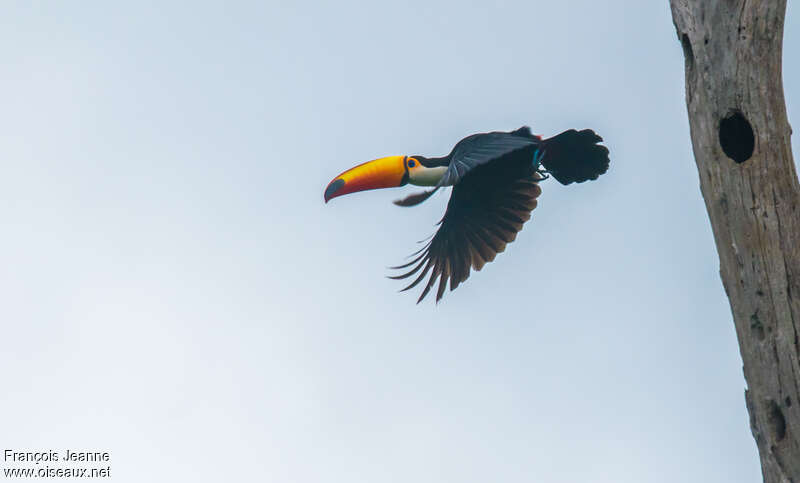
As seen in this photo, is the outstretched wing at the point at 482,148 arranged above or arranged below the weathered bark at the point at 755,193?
above

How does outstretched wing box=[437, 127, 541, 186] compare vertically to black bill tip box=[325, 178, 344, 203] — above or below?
below

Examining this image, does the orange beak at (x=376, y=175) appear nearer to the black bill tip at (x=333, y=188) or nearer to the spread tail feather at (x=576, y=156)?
the black bill tip at (x=333, y=188)

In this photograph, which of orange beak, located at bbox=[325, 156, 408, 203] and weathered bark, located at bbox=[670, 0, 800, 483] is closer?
weathered bark, located at bbox=[670, 0, 800, 483]

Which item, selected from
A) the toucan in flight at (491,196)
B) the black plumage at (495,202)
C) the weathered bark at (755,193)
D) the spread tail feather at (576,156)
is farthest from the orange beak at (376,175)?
the weathered bark at (755,193)

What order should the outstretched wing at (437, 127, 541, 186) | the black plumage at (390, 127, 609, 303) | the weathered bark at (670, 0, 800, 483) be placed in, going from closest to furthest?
the weathered bark at (670, 0, 800, 483) < the outstretched wing at (437, 127, 541, 186) < the black plumage at (390, 127, 609, 303)

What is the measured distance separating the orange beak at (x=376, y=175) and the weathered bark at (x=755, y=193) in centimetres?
385

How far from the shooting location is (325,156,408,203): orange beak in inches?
308

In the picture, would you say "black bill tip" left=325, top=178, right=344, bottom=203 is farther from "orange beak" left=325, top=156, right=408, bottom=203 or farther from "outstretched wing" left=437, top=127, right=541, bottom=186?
"outstretched wing" left=437, top=127, right=541, bottom=186

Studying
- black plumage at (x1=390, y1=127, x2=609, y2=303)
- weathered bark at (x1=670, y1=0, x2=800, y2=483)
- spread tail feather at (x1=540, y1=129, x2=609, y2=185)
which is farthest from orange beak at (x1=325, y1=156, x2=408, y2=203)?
weathered bark at (x1=670, y1=0, x2=800, y2=483)

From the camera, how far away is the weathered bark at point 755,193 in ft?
13.0

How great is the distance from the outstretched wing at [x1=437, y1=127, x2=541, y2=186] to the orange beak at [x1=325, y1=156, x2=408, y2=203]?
656 millimetres

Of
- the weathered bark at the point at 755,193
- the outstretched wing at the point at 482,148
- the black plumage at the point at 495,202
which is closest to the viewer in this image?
the weathered bark at the point at 755,193

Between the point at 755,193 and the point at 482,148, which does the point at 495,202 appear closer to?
the point at 482,148

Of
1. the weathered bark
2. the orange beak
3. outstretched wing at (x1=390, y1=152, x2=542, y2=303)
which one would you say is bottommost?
the weathered bark
